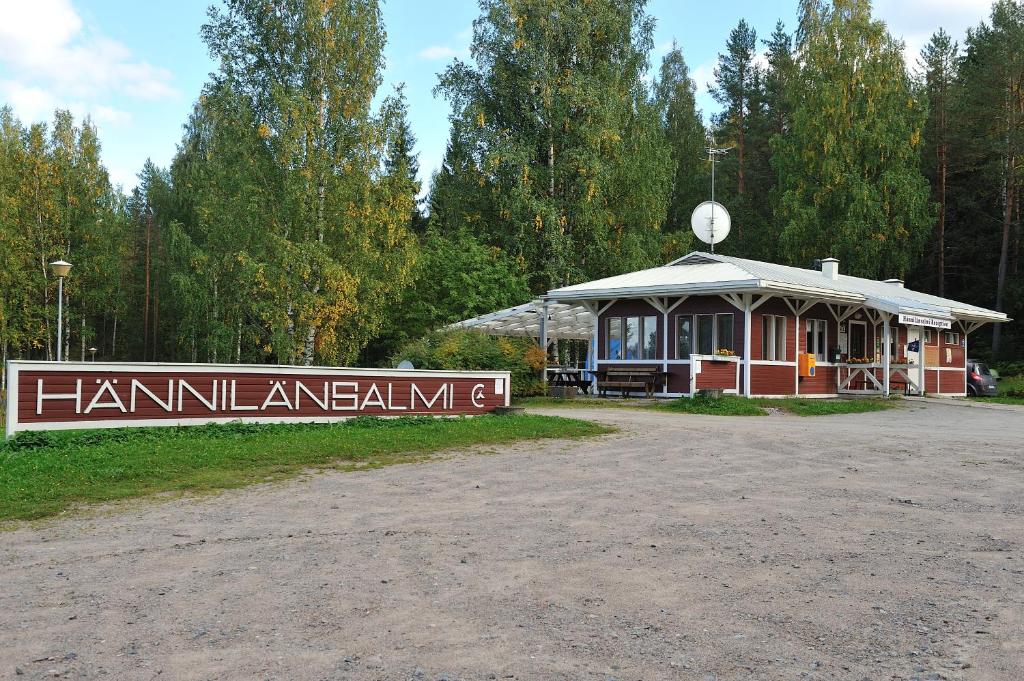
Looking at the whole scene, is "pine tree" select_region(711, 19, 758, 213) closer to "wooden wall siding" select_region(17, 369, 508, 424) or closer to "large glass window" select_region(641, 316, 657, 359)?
"large glass window" select_region(641, 316, 657, 359)

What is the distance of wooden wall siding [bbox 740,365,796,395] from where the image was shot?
25750 millimetres

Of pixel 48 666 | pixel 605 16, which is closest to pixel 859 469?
pixel 48 666

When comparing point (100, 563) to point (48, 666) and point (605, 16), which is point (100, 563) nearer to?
point (48, 666)

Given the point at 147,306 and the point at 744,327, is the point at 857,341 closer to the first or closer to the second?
the point at 744,327

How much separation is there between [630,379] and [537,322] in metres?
4.83

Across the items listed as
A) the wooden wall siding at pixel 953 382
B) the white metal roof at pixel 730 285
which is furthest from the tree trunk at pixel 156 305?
the wooden wall siding at pixel 953 382

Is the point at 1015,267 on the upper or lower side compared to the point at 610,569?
upper

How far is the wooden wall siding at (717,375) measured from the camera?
82.7 feet

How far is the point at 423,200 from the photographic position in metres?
60.0

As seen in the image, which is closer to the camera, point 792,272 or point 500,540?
point 500,540

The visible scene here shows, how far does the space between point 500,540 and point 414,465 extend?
4.89 meters

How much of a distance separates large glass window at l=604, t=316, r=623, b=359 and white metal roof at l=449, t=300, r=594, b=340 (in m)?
1.42

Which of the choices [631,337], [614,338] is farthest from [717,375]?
[614,338]

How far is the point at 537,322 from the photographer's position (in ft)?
99.8
